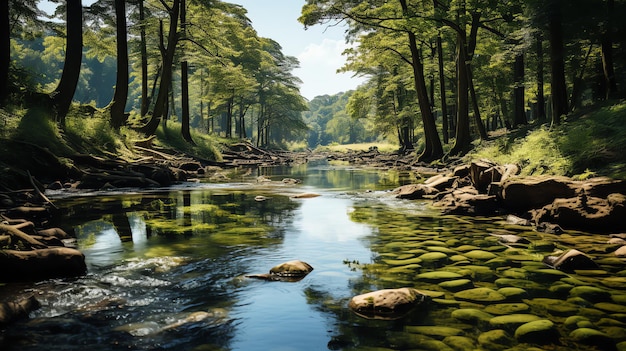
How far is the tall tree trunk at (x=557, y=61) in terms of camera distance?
49.0ft

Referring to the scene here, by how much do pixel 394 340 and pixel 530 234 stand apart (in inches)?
196

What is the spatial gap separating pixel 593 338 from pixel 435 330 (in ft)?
3.85

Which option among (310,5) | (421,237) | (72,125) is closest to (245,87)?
(310,5)

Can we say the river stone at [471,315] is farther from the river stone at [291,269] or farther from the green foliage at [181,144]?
the green foliage at [181,144]

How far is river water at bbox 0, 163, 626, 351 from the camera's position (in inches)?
140

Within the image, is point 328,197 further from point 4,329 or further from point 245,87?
point 245,87

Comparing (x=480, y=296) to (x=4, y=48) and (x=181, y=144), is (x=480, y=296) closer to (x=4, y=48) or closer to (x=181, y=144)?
(x=4, y=48)

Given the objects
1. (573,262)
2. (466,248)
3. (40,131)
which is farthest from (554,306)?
(40,131)

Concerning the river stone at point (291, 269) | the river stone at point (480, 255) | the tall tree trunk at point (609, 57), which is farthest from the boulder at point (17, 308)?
the tall tree trunk at point (609, 57)

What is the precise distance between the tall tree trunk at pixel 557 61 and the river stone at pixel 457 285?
12278 millimetres

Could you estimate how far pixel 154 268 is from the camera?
5590mm

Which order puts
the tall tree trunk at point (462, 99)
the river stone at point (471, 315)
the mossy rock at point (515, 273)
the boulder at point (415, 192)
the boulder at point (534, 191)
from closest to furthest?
the river stone at point (471, 315) < the mossy rock at point (515, 273) < the boulder at point (534, 191) < the boulder at point (415, 192) < the tall tree trunk at point (462, 99)

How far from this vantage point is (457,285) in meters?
4.87

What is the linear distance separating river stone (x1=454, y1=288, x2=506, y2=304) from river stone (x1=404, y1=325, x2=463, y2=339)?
0.82 metres
